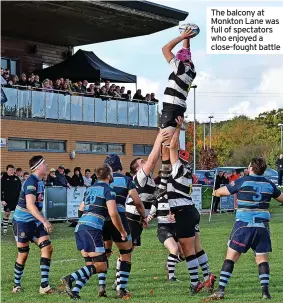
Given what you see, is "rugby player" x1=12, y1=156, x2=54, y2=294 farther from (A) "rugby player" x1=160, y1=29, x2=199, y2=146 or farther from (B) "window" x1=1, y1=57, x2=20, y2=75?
(B) "window" x1=1, y1=57, x2=20, y2=75

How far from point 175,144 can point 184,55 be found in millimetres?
1227

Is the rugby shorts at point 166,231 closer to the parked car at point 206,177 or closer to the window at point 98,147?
the window at point 98,147

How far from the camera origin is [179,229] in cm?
1117

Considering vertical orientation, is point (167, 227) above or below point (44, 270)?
above

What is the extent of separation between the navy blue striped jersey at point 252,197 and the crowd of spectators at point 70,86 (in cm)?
1997

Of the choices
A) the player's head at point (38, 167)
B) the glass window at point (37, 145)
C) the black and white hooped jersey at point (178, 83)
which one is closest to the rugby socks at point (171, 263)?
the player's head at point (38, 167)

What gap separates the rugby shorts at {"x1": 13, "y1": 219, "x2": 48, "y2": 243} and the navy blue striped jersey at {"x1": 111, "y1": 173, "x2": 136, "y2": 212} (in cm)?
120

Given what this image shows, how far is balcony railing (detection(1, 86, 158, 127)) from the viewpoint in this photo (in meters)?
32.2

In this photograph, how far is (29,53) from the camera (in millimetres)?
41344

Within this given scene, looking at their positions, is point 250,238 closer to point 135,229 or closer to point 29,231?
point 135,229

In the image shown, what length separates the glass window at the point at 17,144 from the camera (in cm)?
3297

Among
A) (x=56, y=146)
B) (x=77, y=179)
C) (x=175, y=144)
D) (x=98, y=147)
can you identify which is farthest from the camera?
(x=98, y=147)

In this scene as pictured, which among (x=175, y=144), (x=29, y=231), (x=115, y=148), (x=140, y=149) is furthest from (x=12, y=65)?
(x=175, y=144)

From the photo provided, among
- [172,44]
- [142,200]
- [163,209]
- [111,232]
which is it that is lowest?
[111,232]
